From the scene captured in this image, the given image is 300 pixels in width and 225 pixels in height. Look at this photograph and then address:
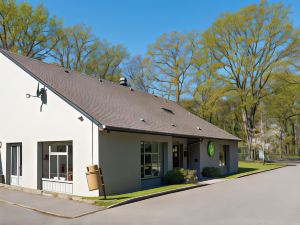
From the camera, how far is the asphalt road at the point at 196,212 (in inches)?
376

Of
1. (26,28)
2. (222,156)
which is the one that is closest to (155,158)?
(222,156)

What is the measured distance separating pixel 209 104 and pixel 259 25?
12.3 m

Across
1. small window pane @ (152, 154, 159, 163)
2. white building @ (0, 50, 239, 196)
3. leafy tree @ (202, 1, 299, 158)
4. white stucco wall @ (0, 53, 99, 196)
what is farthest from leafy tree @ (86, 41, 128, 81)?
small window pane @ (152, 154, 159, 163)

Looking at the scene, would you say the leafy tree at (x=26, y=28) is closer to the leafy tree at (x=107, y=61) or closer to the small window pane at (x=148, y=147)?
the leafy tree at (x=107, y=61)

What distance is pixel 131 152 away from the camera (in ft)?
51.3

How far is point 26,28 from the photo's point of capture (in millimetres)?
35031

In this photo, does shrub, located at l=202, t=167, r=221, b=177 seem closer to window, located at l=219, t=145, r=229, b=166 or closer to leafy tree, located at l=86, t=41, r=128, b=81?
window, located at l=219, t=145, r=229, b=166

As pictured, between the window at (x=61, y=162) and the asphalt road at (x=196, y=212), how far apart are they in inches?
133

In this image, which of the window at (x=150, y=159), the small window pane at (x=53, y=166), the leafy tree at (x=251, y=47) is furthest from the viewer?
the leafy tree at (x=251, y=47)

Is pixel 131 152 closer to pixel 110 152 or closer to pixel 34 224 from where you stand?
pixel 110 152

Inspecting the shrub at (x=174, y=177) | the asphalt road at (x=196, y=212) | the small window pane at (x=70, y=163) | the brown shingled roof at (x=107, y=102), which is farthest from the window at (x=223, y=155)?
the small window pane at (x=70, y=163)

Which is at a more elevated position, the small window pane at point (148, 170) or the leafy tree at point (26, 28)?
the leafy tree at point (26, 28)

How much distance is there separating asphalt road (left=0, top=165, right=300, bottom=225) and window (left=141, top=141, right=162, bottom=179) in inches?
129

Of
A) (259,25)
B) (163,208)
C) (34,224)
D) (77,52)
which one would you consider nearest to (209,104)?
(259,25)
